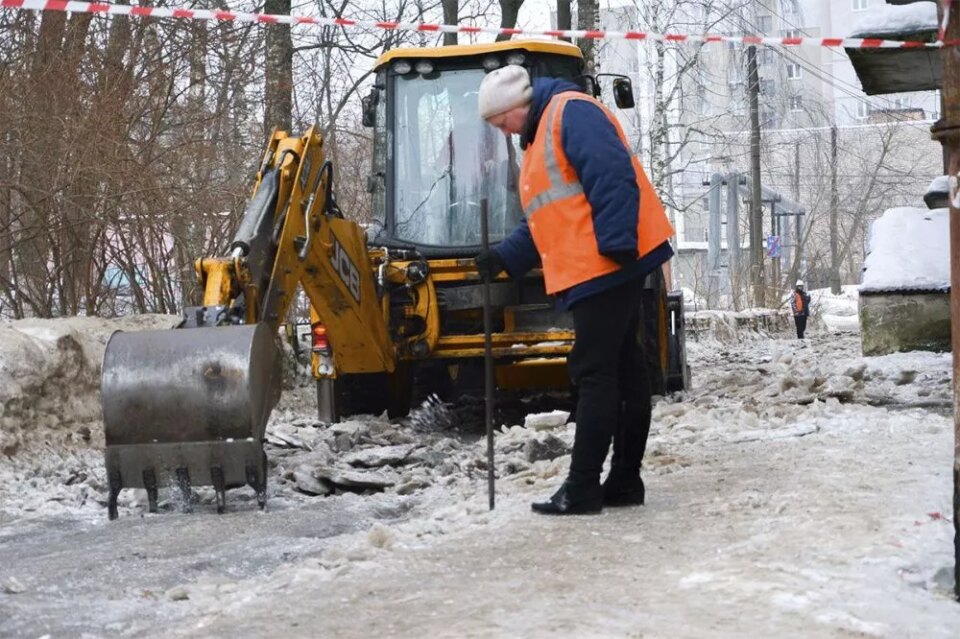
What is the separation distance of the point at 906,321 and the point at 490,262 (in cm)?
689

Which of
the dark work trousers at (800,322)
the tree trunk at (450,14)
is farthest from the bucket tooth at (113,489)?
the dark work trousers at (800,322)

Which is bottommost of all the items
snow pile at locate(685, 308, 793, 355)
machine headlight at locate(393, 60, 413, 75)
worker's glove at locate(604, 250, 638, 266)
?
snow pile at locate(685, 308, 793, 355)

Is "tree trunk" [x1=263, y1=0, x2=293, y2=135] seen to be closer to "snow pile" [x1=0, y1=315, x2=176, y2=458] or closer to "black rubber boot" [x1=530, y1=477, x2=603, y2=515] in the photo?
"snow pile" [x1=0, y1=315, x2=176, y2=458]

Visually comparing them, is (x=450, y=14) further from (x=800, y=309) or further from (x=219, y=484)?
(x=219, y=484)

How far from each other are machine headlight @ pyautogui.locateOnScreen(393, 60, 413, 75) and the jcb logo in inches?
77.8

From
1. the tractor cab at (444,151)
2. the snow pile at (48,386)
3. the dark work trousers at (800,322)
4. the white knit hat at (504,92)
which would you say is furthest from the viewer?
the dark work trousers at (800,322)

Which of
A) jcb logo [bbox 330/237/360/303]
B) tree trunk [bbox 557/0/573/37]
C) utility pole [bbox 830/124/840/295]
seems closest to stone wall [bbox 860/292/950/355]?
jcb logo [bbox 330/237/360/303]

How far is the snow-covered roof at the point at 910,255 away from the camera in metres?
11.7

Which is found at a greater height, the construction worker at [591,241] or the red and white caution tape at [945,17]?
the red and white caution tape at [945,17]

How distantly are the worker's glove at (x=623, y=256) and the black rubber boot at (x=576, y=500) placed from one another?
0.85 metres

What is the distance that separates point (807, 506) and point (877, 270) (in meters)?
7.26

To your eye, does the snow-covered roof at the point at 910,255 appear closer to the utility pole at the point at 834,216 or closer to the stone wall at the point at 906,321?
the stone wall at the point at 906,321

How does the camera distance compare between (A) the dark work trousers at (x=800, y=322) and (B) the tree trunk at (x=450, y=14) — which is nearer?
(B) the tree trunk at (x=450, y=14)

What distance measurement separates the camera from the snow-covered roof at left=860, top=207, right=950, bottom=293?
11.7 m
